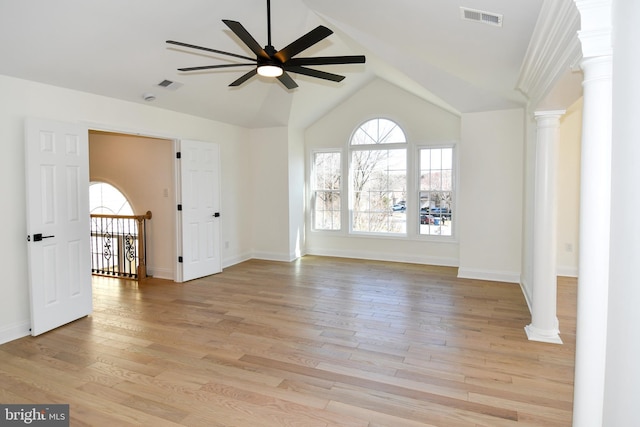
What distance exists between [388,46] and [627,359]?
3.80 meters

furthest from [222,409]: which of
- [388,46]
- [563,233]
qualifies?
[563,233]

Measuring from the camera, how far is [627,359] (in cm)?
143

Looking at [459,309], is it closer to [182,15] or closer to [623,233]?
[623,233]

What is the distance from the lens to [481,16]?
2.64m

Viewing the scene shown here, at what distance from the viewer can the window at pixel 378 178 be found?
6.84m

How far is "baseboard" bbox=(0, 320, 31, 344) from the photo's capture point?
343cm

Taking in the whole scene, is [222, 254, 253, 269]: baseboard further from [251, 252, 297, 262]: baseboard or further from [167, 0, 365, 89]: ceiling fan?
[167, 0, 365, 89]: ceiling fan

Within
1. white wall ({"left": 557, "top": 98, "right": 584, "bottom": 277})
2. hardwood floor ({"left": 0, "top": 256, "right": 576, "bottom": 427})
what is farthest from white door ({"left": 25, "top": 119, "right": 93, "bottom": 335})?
white wall ({"left": 557, "top": 98, "right": 584, "bottom": 277})

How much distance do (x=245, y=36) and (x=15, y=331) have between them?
357 centimetres

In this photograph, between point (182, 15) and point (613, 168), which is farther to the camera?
point (182, 15)

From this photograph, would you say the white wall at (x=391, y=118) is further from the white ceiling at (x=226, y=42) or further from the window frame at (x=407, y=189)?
the white ceiling at (x=226, y=42)

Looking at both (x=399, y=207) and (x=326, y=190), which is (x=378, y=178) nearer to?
(x=399, y=207)

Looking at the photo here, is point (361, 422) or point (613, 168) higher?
point (613, 168)

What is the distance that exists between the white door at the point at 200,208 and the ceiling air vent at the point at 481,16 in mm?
4201
